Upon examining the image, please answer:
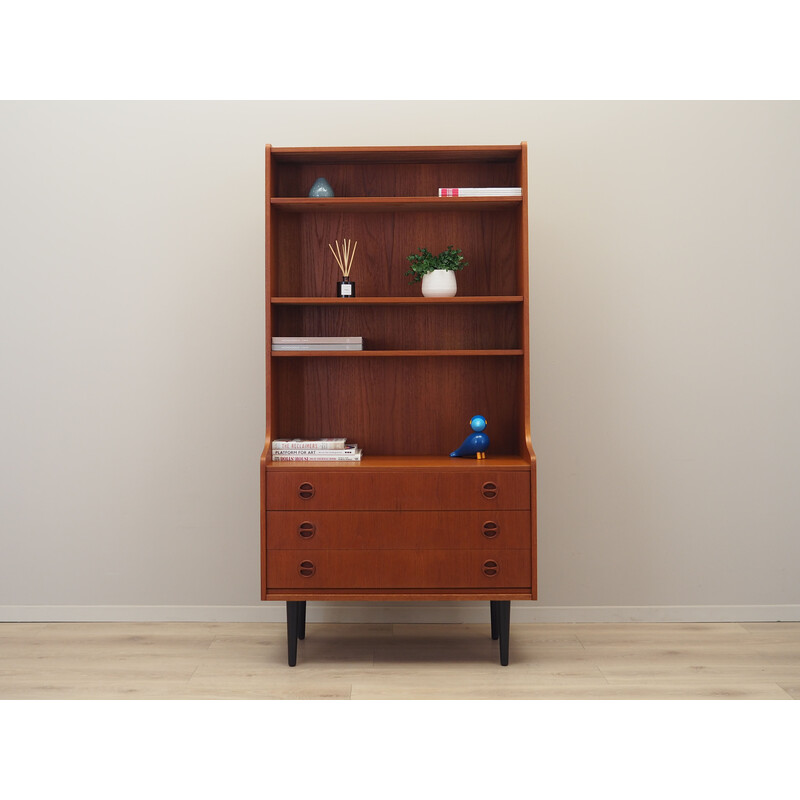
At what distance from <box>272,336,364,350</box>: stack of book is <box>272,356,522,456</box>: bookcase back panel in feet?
0.81

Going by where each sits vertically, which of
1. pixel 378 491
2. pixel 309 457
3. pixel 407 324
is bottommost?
pixel 378 491

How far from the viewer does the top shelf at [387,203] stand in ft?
9.91

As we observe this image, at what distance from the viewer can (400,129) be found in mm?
3424

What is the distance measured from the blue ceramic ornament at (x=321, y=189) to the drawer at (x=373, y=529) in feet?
4.07

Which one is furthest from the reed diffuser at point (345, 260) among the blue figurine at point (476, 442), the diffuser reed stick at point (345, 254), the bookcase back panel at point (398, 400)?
the blue figurine at point (476, 442)

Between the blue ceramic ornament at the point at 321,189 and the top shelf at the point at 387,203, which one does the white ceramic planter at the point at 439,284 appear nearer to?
the top shelf at the point at 387,203

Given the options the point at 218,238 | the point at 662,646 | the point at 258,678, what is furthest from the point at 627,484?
the point at 218,238

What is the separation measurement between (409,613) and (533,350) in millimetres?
1274

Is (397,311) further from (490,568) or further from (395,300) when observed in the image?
(490,568)

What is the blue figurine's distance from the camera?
3.08 metres

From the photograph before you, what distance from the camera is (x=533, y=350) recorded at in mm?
3438

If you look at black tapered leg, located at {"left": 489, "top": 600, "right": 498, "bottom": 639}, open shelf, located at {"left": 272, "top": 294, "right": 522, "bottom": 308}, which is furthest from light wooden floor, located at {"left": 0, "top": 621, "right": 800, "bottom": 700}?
open shelf, located at {"left": 272, "top": 294, "right": 522, "bottom": 308}

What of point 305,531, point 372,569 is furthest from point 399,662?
point 305,531

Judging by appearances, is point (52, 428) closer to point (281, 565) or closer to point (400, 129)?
point (281, 565)
